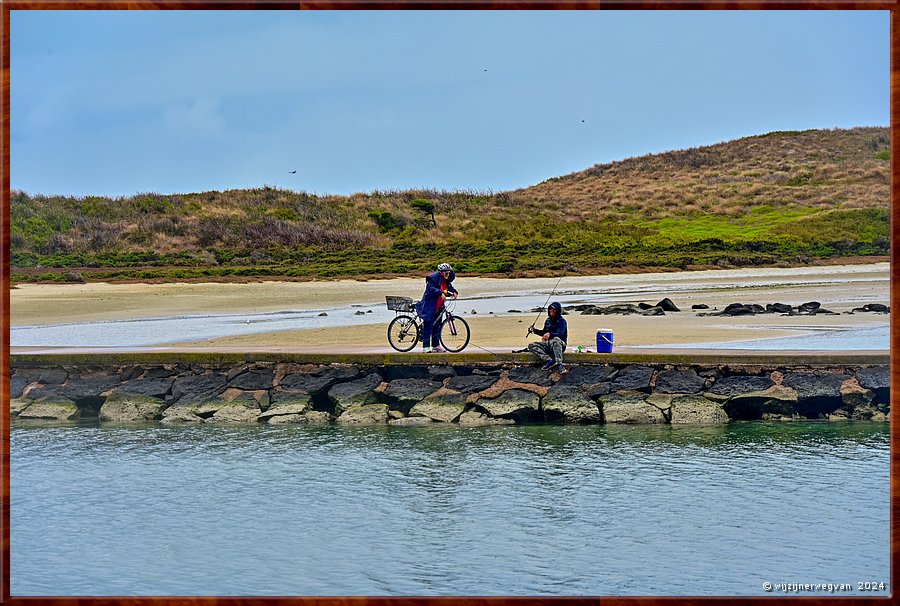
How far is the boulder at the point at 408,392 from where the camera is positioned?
1375 centimetres

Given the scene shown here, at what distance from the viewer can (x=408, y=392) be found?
13.8 meters

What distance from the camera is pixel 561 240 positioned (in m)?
48.9

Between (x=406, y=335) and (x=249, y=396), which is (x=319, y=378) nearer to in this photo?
(x=249, y=396)

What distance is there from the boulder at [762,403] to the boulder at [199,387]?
21.8 ft

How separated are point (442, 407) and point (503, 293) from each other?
57.0 ft

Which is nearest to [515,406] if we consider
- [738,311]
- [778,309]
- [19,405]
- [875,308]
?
[19,405]

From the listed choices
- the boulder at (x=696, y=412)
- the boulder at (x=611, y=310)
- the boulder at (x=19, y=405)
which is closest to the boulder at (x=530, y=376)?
the boulder at (x=696, y=412)

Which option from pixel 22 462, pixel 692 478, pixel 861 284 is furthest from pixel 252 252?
pixel 692 478

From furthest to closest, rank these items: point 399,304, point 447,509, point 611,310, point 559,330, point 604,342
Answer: point 611,310 → point 399,304 → point 604,342 → point 559,330 → point 447,509

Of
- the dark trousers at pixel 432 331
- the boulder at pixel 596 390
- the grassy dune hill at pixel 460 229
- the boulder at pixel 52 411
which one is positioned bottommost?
the boulder at pixel 52 411

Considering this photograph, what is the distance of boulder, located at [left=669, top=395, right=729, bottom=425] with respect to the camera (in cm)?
1332

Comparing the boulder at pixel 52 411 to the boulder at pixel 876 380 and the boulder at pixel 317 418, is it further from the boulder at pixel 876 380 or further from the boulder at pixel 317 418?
the boulder at pixel 876 380

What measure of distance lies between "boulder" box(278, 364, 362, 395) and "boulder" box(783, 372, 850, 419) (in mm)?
5644

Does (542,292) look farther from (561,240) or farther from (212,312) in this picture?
(561,240)
